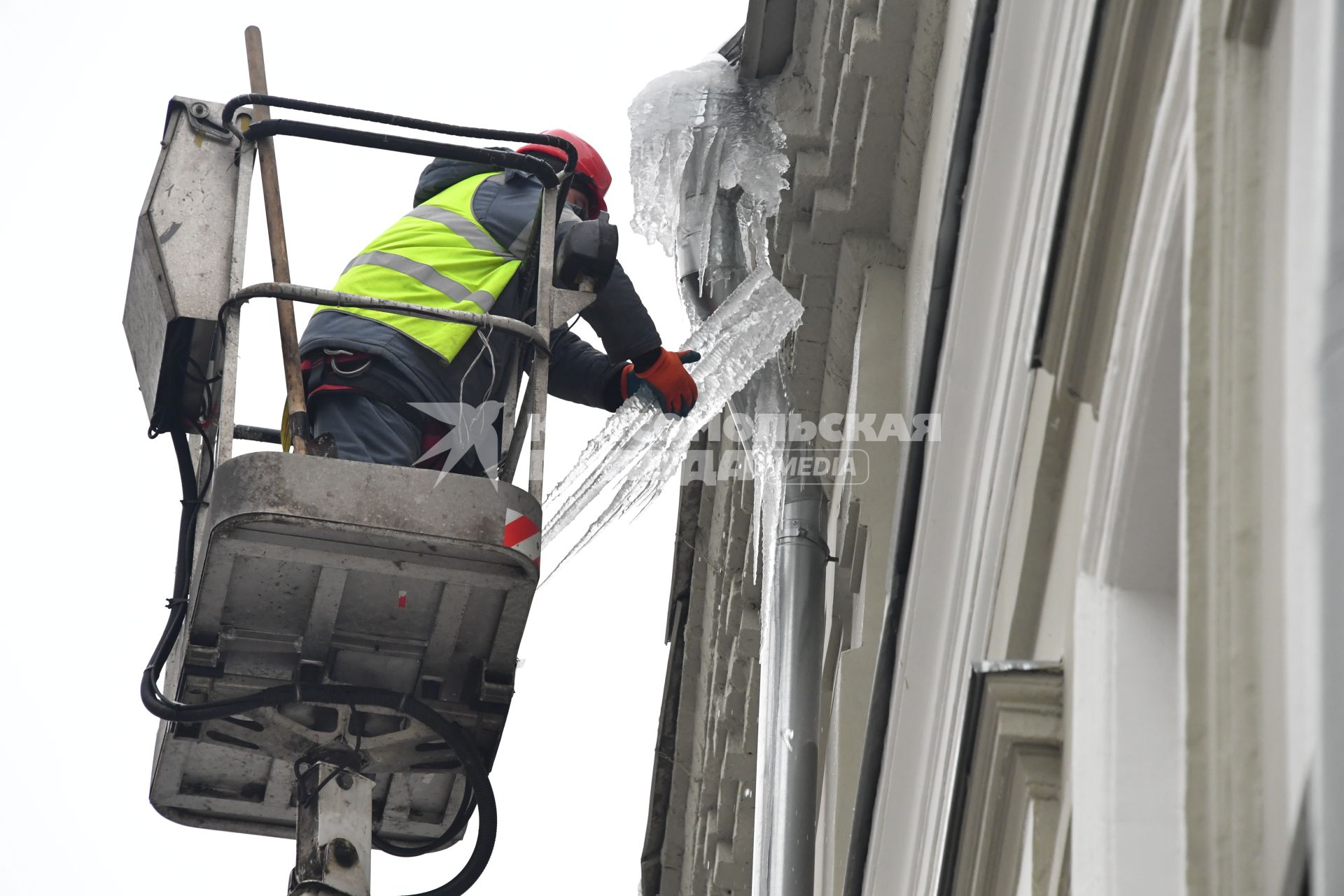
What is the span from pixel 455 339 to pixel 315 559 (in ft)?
2.89

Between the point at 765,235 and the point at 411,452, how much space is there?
1.61 m

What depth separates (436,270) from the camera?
6.98m

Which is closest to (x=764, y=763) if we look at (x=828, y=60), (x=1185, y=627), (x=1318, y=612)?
(x=828, y=60)

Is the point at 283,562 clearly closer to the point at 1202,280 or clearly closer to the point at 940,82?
the point at 940,82

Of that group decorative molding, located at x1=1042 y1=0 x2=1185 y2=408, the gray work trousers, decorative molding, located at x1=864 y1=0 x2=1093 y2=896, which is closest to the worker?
the gray work trousers

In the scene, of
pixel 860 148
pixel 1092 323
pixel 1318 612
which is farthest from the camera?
pixel 860 148

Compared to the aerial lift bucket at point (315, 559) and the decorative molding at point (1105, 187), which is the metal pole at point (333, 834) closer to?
the aerial lift bucket at point (315, 559)

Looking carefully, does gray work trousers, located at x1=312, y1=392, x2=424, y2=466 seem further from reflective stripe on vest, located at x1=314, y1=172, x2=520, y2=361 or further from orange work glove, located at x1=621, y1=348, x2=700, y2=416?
orange work glove, located at x1=621, y1=348, x2=700, y2=416

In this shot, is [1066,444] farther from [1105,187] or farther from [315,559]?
[315,559]

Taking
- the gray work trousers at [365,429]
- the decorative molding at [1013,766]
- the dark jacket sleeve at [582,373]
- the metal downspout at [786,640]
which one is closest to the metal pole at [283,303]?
the gray work trousers at [365,429]

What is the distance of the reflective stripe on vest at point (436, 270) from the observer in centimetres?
681

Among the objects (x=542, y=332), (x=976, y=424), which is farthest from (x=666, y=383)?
(x=976, y=424)

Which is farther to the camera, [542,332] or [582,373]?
[582,373]

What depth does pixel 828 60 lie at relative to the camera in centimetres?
676
